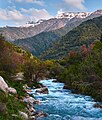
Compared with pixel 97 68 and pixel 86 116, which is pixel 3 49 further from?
pixel 86 116

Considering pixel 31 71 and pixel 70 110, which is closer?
pixel 70 110

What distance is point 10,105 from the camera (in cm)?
3291

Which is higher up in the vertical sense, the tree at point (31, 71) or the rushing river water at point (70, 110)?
the tree at point (31, 71)

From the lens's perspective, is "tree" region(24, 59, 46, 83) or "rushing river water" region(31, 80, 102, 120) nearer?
"rushing river water" region(31, 80, 102, 120)

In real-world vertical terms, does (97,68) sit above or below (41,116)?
above

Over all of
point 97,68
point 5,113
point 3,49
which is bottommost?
point 5,113

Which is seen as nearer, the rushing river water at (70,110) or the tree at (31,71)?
the rushing river water at (70,110)

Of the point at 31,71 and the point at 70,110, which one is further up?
the point at 31,71

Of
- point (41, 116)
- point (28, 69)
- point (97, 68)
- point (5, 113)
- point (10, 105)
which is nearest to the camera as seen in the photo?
point (5, 113)

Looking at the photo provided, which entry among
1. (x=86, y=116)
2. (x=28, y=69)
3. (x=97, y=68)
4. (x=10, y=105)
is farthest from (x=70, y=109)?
(x=28, y=69)

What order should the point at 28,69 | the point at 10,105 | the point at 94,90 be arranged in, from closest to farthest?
the point at 10,105 < the point at 94,90 < the point at 28,69

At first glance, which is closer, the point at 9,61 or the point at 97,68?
the point at 97,68

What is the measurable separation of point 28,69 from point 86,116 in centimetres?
4964

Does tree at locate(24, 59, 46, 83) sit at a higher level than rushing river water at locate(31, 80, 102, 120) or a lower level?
higher
